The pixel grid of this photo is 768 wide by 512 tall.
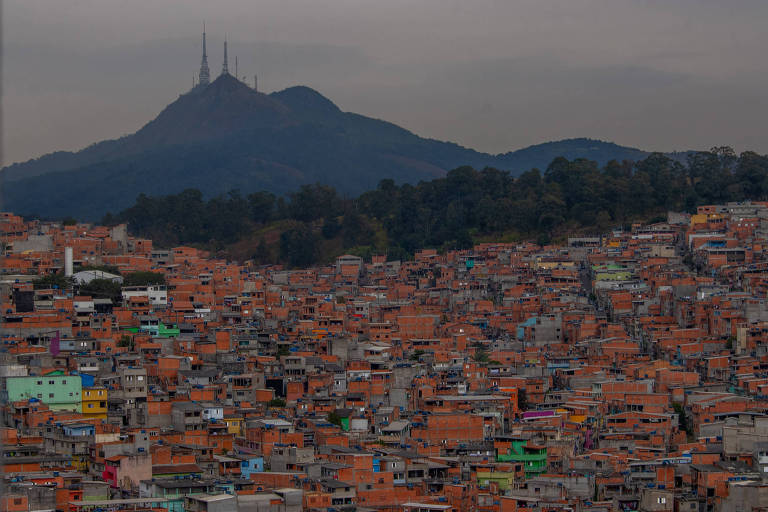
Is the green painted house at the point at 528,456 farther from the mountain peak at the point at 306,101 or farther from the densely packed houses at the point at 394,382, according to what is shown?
the mountain peak at the point at 306,101

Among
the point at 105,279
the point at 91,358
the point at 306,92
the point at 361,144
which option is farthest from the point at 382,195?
the point at 306,92

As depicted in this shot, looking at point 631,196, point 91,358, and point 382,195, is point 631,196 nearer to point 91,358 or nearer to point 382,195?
point 382,195

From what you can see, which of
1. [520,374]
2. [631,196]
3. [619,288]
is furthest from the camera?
[631,196]

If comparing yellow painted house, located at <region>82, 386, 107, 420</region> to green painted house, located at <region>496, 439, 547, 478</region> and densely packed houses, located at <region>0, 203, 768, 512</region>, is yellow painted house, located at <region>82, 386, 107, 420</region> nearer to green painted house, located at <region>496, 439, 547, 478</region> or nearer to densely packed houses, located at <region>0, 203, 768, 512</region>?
densely packed houses, located at <region>0, 203, 768, 512</region>

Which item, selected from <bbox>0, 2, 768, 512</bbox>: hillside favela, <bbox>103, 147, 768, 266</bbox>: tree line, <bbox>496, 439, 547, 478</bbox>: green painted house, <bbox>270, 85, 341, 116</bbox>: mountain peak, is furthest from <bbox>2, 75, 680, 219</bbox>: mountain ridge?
<bbox>496, 439, 547, 478</bbox>: green painted house

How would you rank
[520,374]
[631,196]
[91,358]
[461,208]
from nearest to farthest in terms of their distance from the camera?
[91,358], [520,374], [631,196], [461,208]

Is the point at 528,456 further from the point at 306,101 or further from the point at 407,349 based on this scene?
the point at 306,101
